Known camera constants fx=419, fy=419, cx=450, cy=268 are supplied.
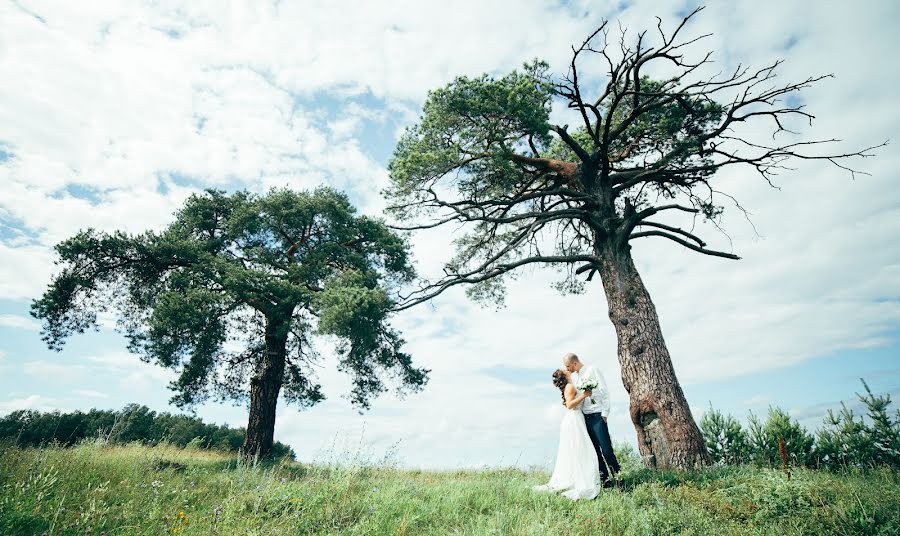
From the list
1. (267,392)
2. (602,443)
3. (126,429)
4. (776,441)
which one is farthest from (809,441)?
(126,429)

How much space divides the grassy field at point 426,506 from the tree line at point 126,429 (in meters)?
9.02

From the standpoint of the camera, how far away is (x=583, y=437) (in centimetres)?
693

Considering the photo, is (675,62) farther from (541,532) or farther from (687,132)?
(541,532)

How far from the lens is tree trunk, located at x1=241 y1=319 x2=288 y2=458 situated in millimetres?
13305

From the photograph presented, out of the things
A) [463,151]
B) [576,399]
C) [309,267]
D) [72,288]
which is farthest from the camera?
[309,267]

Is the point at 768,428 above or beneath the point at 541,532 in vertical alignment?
above

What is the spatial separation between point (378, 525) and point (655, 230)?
9.17m

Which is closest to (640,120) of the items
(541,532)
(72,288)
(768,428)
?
(768,428)

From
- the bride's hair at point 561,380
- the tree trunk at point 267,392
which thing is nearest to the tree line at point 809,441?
the bride's hair at point 561,380

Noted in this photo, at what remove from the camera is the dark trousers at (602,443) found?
6.98 metres

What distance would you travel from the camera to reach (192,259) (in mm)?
14711

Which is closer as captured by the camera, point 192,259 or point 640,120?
point 640,120

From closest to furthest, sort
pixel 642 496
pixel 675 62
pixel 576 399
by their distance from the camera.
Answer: pixel 642 496
pixel 576 399
pixel 675 62

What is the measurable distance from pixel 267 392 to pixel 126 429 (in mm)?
7419
